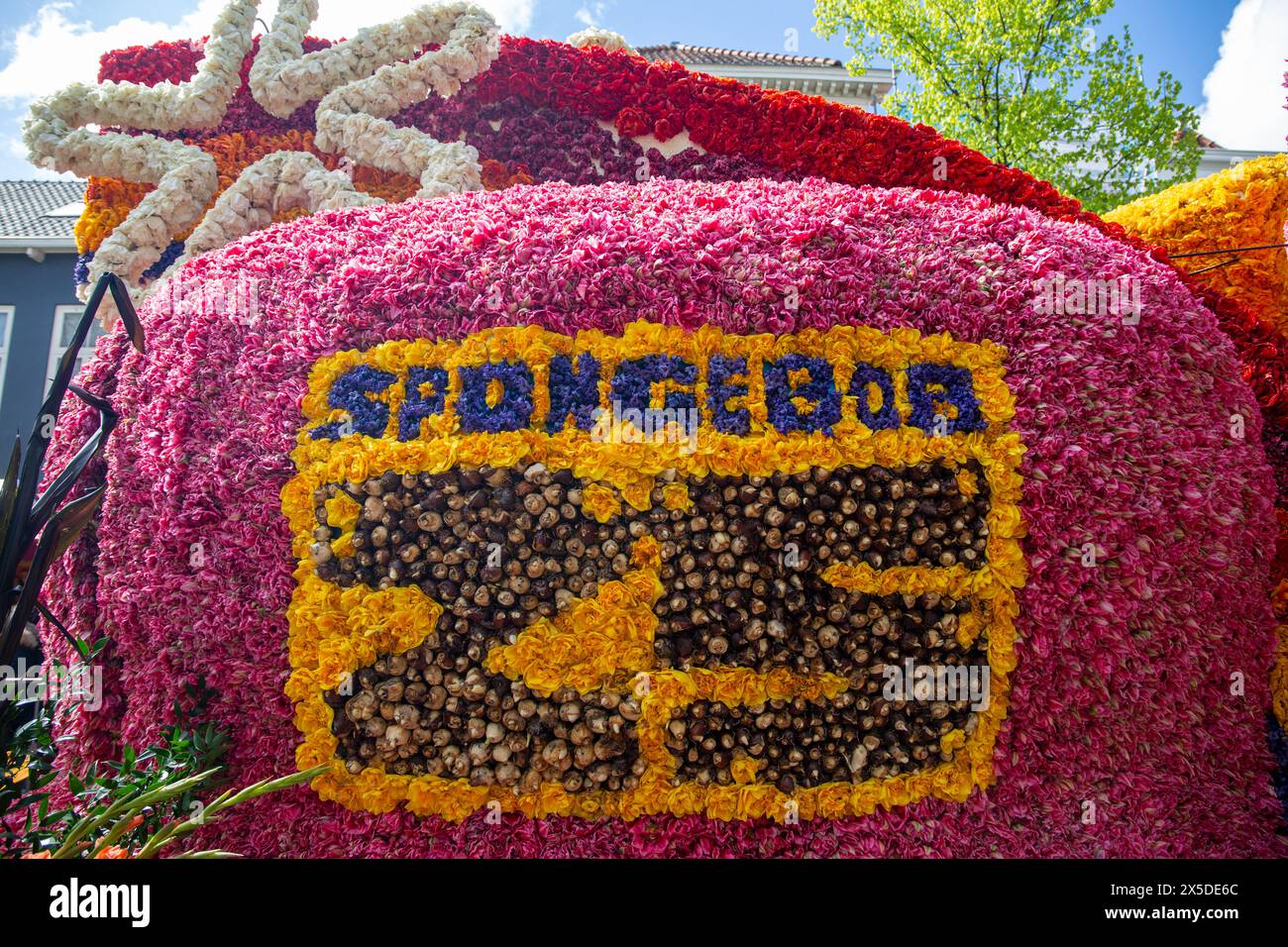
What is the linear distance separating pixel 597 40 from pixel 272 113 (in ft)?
5.38

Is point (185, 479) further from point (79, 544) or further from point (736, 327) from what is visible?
point (736, 327)

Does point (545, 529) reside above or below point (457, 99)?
below

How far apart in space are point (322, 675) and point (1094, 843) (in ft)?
7.61

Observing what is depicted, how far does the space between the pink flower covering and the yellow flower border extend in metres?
0.07

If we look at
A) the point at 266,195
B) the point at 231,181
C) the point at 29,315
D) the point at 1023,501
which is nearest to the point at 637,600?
the point at 1023,501

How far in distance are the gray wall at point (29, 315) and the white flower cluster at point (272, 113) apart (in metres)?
10.8

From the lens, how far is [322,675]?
2.38 m

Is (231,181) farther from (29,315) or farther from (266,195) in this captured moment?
(29,315)

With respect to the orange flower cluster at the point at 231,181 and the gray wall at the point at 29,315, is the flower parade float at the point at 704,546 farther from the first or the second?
the gray wall at the point at 29,315

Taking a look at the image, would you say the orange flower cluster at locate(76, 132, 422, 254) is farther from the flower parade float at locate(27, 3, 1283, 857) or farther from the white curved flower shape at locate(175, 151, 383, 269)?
the flower parade float at locate(27, 3, 1283, 857)

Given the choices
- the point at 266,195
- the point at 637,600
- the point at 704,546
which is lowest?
the point at 637,600

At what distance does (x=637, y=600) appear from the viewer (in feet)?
7.74
